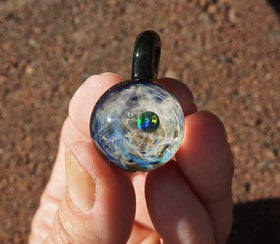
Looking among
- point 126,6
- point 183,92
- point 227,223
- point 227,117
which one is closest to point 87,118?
point 183,92

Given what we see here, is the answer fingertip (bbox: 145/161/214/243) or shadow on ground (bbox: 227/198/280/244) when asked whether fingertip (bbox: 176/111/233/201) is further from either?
shadow on ground (bbox: 227/198/280/244)

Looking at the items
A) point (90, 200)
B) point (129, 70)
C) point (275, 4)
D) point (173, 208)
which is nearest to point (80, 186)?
point (90, 200)

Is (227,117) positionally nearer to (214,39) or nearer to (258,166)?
(258,166)

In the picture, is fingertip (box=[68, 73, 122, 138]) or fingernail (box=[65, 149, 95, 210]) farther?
fingertip (box=[68, 73, 122, 138])

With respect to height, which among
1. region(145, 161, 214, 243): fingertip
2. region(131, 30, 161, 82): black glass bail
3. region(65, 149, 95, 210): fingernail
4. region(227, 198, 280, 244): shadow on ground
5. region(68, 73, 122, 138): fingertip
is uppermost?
region(131, 30, 161, 82): black glass bail

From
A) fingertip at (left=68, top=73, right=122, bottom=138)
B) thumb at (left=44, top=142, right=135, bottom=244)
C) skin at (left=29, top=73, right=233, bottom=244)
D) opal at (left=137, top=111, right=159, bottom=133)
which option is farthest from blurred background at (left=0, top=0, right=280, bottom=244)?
opal at (left=137, top=111, right=159, bottom=133)

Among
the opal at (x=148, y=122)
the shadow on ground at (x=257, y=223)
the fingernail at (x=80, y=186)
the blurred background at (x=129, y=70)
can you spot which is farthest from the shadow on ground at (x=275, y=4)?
the fingernail at (x=80, y=186)

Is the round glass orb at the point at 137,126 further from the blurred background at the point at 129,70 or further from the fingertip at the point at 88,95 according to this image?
the blurred background at the point at 129,70

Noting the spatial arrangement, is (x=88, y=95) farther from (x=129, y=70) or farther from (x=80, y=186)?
(x=129, y=70)
